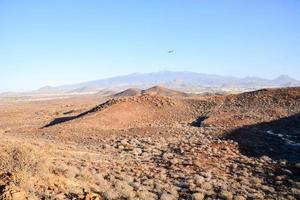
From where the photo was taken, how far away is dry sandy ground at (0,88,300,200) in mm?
11602

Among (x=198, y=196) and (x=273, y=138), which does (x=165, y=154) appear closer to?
(x=198, y=196)

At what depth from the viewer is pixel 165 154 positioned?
17484 millimetres

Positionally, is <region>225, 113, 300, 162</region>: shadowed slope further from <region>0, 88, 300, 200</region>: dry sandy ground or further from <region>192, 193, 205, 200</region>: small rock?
<region>192, 193, 205, 200</region>: small rock

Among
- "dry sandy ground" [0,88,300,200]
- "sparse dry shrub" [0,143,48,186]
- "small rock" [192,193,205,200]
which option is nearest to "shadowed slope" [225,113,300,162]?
"dry sandy ground" [0,88,300,200]

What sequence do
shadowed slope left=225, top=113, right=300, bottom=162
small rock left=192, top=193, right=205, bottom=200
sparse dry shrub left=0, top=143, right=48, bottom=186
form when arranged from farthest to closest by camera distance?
shadowed slope left=225, top=113, right=300, bottom=162 < small rock left=192, top=193, right=205, bottom=200 < sparse dry shrub left=0, top=143, right=48, bottom=186

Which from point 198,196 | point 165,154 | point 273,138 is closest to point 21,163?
point 198,196

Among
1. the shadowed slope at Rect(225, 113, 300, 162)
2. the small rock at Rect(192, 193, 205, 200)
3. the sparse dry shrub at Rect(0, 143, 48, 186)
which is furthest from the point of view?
the shadowed slope at Rect(225, 113, 300, 162)

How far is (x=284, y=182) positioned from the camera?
1364 centimetres

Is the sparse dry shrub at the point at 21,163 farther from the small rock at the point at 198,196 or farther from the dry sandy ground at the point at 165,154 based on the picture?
the small rock at the point at 198,196

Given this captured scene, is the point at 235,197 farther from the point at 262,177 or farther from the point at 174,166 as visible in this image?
the point at 174,166

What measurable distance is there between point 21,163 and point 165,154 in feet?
23.8

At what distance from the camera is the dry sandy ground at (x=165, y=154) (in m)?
11.6

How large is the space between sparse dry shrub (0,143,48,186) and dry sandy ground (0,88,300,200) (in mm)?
30

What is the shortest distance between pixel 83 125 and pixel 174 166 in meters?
11.7
